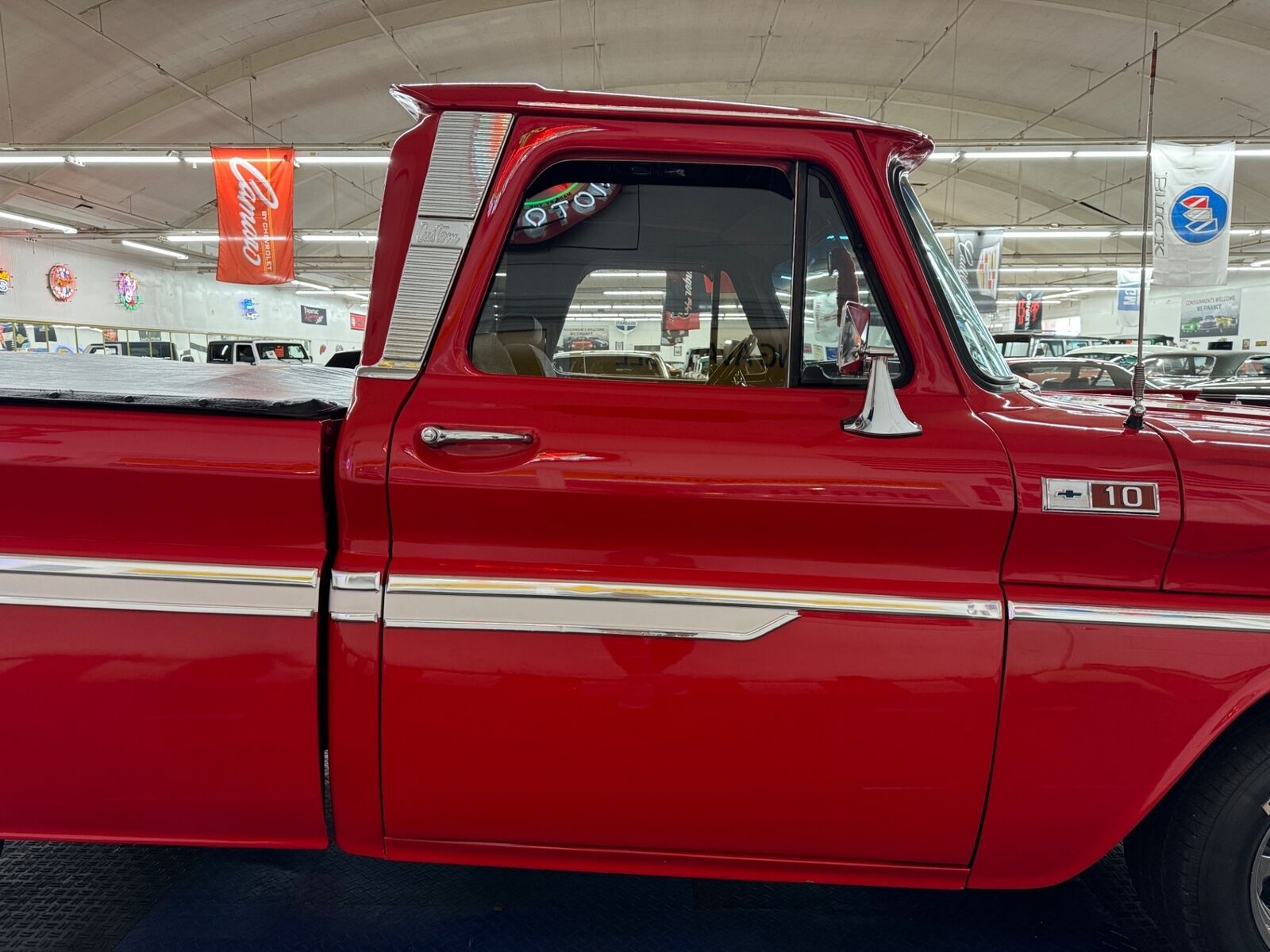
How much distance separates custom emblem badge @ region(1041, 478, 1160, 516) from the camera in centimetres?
151

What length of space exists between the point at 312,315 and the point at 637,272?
34.7 meters

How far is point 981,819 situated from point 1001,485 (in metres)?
0.69

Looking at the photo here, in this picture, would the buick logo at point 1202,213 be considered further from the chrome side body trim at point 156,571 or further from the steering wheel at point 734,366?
the chrome side body trim at point 156,571

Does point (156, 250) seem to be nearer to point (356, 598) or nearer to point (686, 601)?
point (356, 598)

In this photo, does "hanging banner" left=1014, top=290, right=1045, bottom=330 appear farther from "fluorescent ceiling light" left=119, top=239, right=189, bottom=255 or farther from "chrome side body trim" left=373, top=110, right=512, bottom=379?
"fluorescent ceiling light" left=119, top=239, right=189, bottom=255

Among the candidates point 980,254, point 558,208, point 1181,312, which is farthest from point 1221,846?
point 1181,312

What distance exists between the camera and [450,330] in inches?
63.3

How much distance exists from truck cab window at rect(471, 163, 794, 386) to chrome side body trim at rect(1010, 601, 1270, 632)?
70 centimetres

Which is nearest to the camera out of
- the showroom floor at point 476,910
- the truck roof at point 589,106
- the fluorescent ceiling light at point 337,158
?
the truck roof at point 589,106

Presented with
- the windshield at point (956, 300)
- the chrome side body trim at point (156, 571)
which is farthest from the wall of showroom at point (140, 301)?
the windshield at point (956, 300)

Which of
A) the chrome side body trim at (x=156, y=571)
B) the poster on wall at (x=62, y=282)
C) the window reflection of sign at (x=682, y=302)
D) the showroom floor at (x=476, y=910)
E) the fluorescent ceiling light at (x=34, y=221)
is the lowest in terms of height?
the showroom floor at (x=476, y=910)

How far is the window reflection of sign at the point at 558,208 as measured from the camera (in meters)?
1.66

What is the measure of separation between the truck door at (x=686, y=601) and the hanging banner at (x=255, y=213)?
42.7 ft

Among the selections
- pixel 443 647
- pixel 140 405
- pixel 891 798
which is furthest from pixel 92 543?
pixel 891 798
